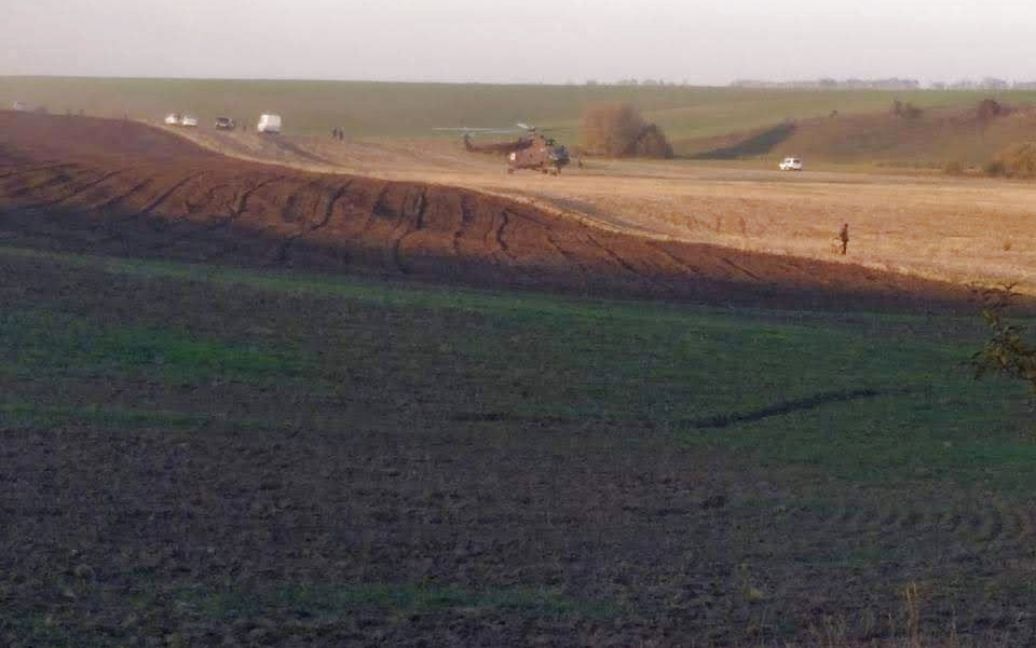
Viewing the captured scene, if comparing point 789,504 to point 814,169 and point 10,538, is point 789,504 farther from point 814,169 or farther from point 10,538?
point 814,169

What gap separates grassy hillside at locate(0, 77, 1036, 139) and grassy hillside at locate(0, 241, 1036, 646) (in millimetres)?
103654

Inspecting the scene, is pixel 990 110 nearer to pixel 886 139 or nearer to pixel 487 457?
pixel 886 139

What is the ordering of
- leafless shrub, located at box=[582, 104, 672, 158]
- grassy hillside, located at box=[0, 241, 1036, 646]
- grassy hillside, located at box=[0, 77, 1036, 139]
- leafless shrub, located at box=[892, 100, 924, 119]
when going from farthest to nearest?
grassy hillside, located at box=[0, 77, 1036, 139] < leafless shrub, located at box=[892, 100, 924, 119] < leafless shrub, located at box=[582, 104, 672, 158] < grassy hillside, located at box=[0, 241, 1036, 646]

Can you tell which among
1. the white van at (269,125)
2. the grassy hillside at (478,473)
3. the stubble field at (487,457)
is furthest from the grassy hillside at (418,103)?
the grassy hillside at (478,473)

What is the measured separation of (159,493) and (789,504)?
17.9 feet

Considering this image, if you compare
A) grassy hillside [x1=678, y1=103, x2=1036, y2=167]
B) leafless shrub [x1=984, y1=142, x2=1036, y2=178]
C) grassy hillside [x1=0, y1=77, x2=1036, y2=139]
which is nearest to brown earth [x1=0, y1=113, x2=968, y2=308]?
leafless shrub [x1=984, y1=142, x2=1036, y2=178]

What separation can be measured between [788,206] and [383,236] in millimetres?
21493

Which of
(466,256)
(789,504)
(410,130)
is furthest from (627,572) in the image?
(410,130)

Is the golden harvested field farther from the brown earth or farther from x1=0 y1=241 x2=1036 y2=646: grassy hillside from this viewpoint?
x1=0 y1=241 x2=1036 y2=646: grassy hillside

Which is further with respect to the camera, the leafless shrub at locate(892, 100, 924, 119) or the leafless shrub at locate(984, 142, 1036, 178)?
the leafless shrub at locate(892, 100, 924, 119)

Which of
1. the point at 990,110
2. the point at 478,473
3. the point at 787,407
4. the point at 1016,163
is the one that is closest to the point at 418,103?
the point at 990,110

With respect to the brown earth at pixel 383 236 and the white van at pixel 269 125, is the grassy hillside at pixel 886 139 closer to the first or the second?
the white van at pixel 269 125

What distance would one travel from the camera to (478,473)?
46.8ft

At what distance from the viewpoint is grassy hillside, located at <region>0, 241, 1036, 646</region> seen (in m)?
9.16
